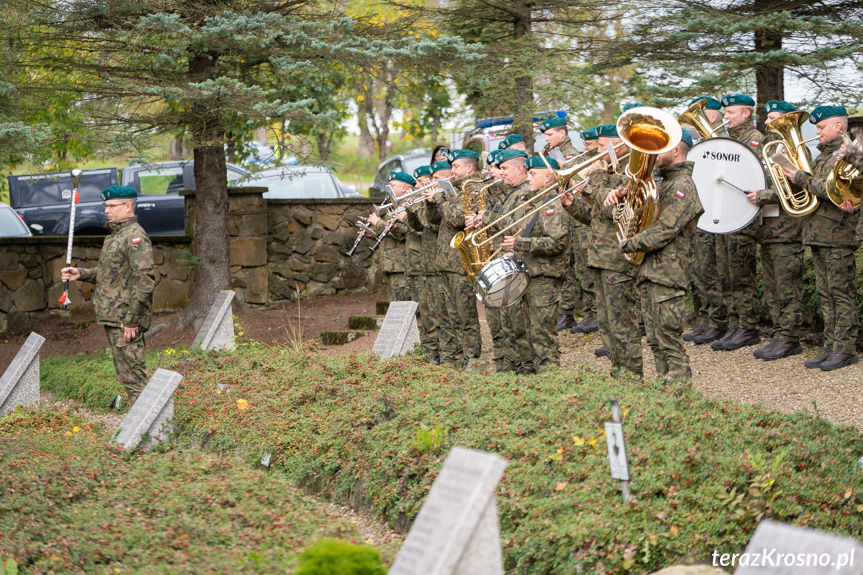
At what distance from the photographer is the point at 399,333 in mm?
8898

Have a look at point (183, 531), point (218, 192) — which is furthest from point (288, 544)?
point (218, 192)

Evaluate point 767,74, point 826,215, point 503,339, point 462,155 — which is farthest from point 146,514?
point 767,74

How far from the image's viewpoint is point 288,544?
4.52 metres

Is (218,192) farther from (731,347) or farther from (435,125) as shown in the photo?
(435,125)

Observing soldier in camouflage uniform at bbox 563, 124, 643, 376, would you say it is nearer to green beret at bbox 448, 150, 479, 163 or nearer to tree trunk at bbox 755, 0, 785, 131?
green beret at bbox 448, 150, 479, 163

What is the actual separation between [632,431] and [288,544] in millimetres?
2066

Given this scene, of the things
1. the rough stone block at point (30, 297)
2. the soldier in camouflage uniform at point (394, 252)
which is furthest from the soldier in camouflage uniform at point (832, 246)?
the rough stone block at point (30, 297)

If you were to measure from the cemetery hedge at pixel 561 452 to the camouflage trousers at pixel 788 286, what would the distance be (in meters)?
2.68

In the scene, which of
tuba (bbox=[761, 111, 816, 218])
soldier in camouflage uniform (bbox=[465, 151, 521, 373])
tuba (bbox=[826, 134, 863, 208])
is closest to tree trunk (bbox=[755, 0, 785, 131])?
tuba (bbox=[761, 111, 816, 218])

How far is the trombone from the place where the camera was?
7.25 metres

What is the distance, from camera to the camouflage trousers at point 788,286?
336 inches

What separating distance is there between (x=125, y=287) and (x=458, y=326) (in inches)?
134

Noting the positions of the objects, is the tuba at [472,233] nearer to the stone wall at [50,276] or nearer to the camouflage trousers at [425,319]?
the camouflage trousers at [425,319]

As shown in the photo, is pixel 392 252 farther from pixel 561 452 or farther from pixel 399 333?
pixel 561 452
